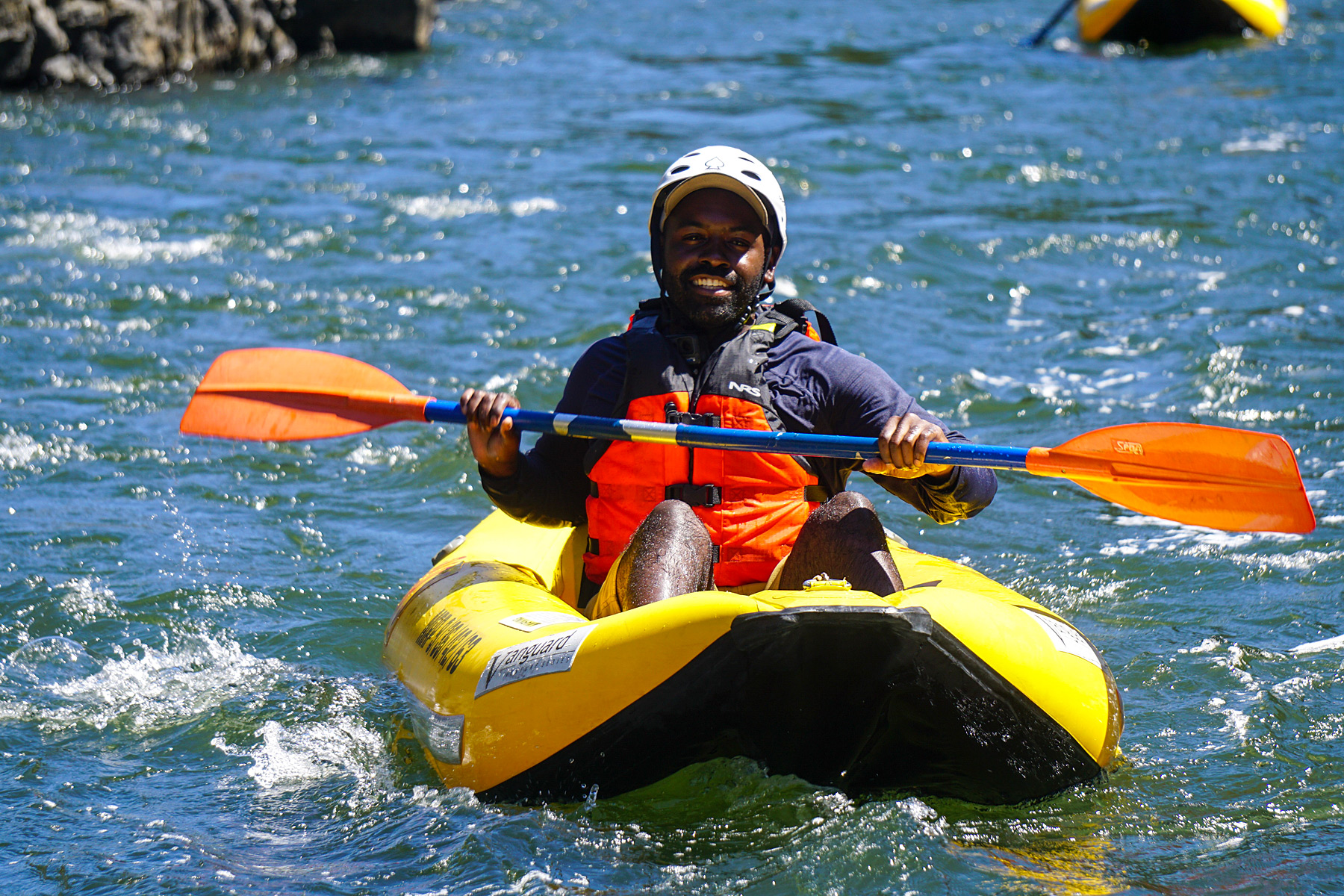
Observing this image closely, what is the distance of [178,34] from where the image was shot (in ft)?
42.4

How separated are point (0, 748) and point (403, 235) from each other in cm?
537

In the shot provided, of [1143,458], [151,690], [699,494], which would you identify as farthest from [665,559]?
[151,690]

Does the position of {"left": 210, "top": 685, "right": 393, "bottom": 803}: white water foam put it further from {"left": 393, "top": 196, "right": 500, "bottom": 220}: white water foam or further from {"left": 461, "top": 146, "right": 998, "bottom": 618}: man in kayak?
{"left": 393, "top": 196, "right": 500, "bottom": 220}: white water foam

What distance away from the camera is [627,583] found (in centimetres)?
293

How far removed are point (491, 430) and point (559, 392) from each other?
2689mm

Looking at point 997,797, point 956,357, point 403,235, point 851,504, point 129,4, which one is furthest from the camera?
point 129,4

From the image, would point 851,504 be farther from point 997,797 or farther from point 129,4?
point 129,4

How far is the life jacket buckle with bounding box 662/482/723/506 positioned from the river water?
0.64 metres

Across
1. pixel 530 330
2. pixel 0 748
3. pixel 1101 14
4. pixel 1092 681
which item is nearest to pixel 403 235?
pixel 530 330

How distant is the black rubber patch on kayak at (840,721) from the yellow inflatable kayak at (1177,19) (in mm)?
12788

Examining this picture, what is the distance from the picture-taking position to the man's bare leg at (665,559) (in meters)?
2.88

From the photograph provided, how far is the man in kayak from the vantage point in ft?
10.3

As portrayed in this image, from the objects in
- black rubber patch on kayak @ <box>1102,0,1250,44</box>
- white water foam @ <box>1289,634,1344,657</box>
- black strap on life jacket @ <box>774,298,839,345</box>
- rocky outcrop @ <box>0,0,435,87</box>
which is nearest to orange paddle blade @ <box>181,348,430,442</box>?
black strap on life jacket @ <box>774,298,839,345</box>

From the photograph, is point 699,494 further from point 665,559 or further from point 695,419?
point 665,559
